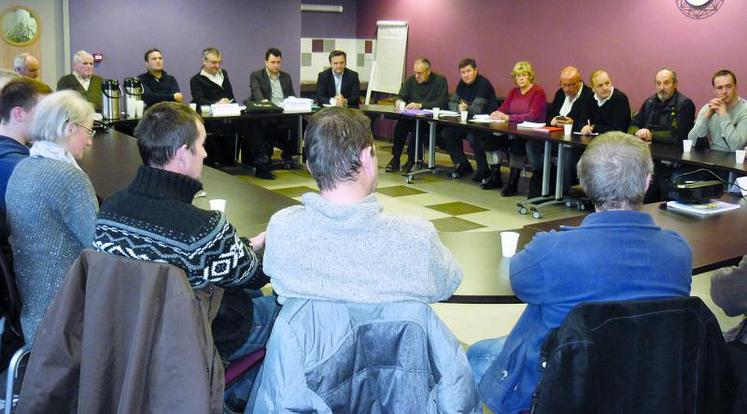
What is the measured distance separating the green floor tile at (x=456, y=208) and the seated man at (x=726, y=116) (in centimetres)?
185

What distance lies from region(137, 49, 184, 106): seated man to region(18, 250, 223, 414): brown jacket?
6090 millimetres

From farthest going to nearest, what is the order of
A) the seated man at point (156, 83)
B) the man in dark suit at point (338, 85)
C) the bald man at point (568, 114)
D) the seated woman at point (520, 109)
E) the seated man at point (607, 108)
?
the man in dark suit at point (338, 85), the seated man at point (156, 83), the seated woman at point (520, 109), the bald man at point (568, 114), the seated man at point (607, 108)

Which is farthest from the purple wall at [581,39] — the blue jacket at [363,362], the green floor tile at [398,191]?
the blue jacket at [363,362]

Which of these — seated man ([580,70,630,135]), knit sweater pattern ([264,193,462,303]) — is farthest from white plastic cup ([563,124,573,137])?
knit sweater pattern ([264,193,462,303])

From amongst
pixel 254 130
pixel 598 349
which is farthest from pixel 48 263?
pixel 254 130

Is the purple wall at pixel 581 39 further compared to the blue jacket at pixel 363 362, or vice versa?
the purple wall at pixel 581 39

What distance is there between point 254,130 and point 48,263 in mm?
5670

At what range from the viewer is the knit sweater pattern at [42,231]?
2.36m

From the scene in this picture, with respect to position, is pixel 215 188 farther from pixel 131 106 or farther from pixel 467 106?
pixel 467 106

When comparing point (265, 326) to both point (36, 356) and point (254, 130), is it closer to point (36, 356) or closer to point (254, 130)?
point (36, 356)

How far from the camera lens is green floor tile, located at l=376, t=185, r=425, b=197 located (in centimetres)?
715

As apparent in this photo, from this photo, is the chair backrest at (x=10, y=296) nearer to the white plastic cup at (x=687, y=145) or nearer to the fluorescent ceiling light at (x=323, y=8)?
the white plastic cup at (x=687, y=145)

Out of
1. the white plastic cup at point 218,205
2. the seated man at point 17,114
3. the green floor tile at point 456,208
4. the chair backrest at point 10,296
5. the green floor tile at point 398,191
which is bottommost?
the green floor tile at point 456,208

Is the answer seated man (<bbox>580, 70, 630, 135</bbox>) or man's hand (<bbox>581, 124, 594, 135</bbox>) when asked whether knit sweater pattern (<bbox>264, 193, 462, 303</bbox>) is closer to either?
man's hand (<bbox>581, 124, 594, 135</bbox>)
